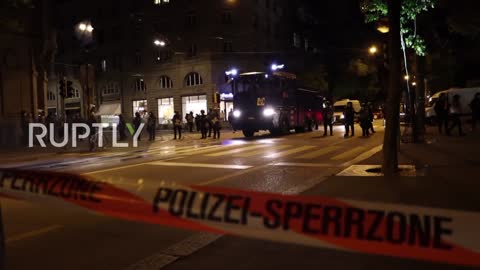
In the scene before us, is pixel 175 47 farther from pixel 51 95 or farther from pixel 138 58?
pixel 51 95

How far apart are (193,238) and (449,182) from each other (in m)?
5.78

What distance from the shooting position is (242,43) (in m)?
52.7

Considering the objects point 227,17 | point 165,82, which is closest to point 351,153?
point 227,17

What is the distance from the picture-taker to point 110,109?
62531mm

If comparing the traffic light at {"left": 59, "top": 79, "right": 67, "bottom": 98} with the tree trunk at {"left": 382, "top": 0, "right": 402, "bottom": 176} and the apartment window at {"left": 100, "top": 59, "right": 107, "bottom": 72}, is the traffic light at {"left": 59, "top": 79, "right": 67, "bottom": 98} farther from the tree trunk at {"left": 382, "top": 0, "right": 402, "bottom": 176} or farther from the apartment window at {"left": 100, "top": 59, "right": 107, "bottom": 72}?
the apartment window at {"left": 100, "top": 59, "right": 107, "bottom": 72}

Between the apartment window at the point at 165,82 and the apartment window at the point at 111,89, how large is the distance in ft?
24.4

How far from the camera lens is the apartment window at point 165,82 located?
56.5 m

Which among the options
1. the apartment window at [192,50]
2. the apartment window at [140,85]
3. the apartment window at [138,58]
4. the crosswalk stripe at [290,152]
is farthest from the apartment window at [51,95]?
the crosswalk stripe at [290,152]

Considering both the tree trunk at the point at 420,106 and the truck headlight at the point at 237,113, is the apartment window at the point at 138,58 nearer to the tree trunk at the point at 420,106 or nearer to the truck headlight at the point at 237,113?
the truck headlight at the point at 237,113

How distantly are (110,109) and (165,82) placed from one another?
9.59m

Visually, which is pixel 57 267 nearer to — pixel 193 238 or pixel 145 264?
pixel 145 264

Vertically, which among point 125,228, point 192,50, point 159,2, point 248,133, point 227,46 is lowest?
point 125,228

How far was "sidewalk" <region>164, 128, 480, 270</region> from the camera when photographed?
519cm
